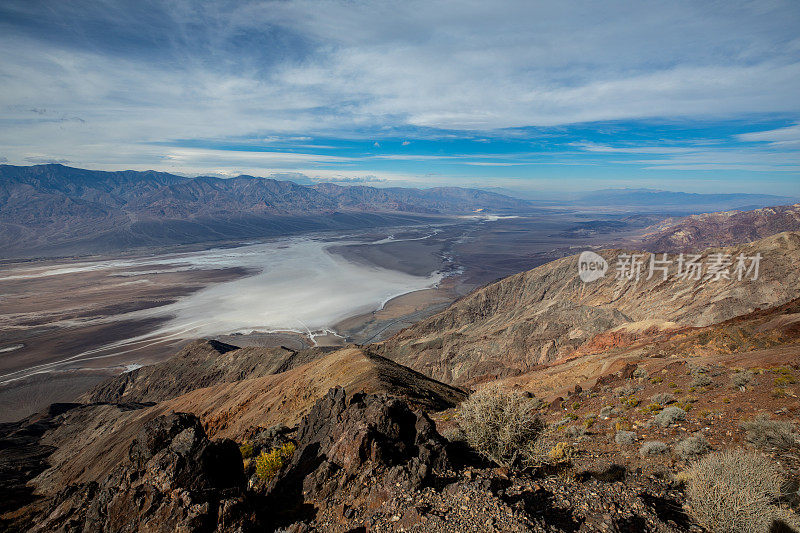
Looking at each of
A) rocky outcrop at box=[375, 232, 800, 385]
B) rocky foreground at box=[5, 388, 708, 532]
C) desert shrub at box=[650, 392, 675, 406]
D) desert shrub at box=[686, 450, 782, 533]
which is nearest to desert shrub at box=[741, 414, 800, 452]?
desert shrub at box=[686, 450, 782, 533]

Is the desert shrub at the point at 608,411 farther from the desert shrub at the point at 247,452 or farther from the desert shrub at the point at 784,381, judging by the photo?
the desert shrub at the point at 247,452

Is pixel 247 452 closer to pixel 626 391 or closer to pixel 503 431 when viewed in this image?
pixel 503 431

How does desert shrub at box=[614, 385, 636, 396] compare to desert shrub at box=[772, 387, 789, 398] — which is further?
desert shrub at box=[614, 385, 636, 396]

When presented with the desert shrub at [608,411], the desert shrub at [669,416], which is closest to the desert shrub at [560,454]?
the desert shrub at [669,416]

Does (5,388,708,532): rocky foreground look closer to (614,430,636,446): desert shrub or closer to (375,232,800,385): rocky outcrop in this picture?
(614,430,636,446): desert shrub

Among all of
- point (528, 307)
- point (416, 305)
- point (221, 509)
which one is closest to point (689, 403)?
point (221, 509)

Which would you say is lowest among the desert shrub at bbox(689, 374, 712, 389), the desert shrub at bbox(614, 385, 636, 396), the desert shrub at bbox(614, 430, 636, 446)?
the desert shrub at bbox(614, 385, 636, 396)
